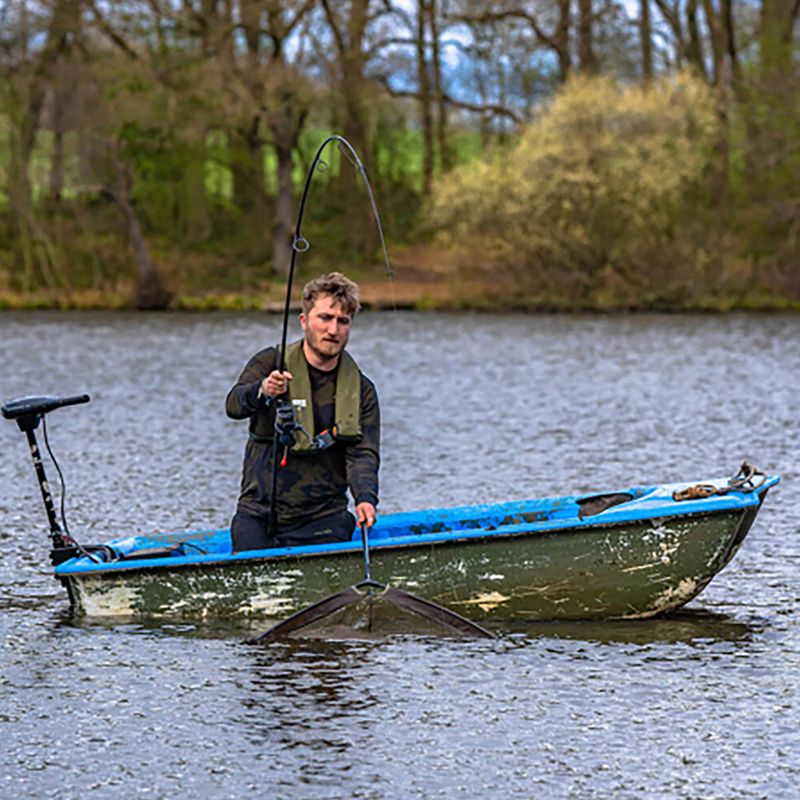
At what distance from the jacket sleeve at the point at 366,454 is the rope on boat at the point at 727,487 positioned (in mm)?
1514

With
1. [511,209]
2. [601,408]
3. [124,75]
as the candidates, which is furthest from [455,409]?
[124,75]

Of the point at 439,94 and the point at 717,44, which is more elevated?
the point at 717,44

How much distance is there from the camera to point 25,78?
43875 mm

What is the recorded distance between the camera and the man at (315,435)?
29.1ft

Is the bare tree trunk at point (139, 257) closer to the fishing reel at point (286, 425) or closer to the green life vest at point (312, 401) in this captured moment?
the green life vest at point (312, 401)

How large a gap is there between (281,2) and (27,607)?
3628 cm

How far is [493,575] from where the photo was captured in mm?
9266

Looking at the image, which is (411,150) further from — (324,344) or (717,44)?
(324,344)

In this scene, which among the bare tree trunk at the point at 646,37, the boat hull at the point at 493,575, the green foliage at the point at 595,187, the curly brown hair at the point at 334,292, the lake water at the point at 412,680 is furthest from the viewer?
the bare tree trunk at the point at 646,37

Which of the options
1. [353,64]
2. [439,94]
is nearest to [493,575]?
[353,64]

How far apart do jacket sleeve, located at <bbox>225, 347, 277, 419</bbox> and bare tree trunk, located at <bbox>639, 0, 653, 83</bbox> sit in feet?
128

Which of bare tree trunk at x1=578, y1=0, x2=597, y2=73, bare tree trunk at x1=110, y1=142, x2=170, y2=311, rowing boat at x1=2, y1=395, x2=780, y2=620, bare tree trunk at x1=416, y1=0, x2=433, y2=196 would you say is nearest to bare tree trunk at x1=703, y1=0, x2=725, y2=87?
bare tree trunk at x1=578, y1=0, x2=597, y2=73

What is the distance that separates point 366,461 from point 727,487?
1.79 meters

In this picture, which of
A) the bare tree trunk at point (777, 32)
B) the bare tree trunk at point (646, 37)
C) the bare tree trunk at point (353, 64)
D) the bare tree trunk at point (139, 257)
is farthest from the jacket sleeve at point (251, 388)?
the bare tree trunk at point (646, 37)
